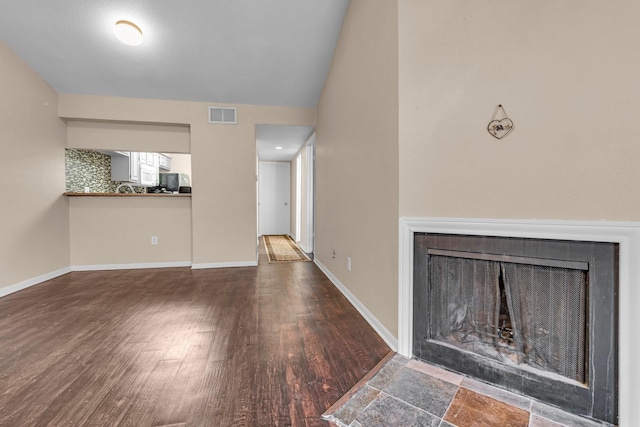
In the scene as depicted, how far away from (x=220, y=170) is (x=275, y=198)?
11.5 feet

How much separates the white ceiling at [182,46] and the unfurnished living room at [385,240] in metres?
0.02

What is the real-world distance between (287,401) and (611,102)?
1810mm

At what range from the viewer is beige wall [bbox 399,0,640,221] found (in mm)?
984

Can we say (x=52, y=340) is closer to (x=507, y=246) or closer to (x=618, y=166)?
(x=507, y=246)

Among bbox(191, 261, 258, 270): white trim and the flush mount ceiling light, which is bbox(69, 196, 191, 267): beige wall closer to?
bbox(191, 261, 258, 270): white trim

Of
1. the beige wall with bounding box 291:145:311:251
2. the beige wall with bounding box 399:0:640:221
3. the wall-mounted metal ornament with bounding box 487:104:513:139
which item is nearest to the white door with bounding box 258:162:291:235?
the beige wall with bounding box 291:145:311:251

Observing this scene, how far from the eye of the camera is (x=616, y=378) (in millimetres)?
991

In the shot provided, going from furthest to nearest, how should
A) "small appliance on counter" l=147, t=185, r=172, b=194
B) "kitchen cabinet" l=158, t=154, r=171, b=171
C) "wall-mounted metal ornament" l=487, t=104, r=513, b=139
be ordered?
"kitchen cabinet" l=158, t=154, r=171, b=171
"small appliance on counter" l=147, t=185, r=172, b=194
"wall-mounted metal ornament" l=487, t=104, r=513, b=139

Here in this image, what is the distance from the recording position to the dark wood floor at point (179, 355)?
43.0 inches

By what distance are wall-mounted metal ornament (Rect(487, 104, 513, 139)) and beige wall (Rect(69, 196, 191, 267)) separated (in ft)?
12.4

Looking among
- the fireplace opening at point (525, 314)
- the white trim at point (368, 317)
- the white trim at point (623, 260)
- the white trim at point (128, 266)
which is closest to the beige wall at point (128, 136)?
the white trim at point (128, 266)

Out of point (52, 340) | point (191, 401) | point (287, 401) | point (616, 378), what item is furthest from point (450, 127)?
point (52, 340)

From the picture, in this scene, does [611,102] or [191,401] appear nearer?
[611,102]

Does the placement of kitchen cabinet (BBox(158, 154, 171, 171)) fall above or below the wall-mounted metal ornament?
above
